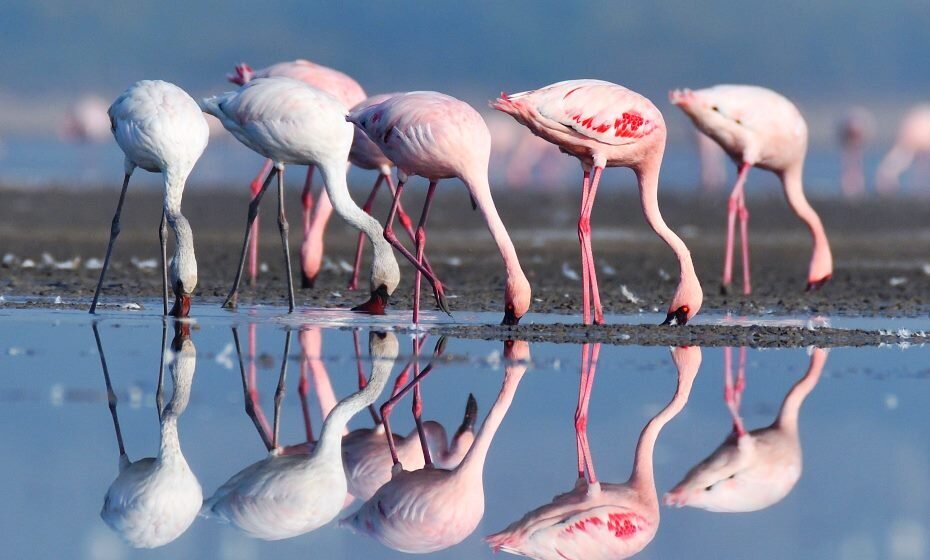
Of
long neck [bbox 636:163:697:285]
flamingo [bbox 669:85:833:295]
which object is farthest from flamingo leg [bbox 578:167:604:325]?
flamingo [bbox 669:85:833:295]

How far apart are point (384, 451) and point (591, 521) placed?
0.90 m

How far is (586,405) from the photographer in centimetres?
554

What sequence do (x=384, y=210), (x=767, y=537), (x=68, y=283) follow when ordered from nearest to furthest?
(x=767, y=537) < (x=68, y=283) < (x=384, y=210)

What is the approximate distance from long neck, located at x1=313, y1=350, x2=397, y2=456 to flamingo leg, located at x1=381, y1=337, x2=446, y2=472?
0.07 meters

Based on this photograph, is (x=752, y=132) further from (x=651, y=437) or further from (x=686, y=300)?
(x=651, y=437)

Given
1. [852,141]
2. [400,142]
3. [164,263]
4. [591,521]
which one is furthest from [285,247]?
[852,141]

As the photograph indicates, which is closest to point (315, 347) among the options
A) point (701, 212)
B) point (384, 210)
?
point (384, 210)

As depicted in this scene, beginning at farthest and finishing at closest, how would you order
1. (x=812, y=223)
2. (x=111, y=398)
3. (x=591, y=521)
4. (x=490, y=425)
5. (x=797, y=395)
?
(x=812, y=223)
(x=797, y=395)
(x=111, y=398)
(x=490, y=425)
(x=591, y=521)

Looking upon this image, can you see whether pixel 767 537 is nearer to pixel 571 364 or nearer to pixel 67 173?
pixel 571 364

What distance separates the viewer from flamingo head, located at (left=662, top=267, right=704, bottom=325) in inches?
297

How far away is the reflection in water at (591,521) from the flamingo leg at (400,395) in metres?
0.53

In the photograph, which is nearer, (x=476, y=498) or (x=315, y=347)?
(x=476, y=498)

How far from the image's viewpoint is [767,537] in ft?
13.0

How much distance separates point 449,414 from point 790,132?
222 inches
